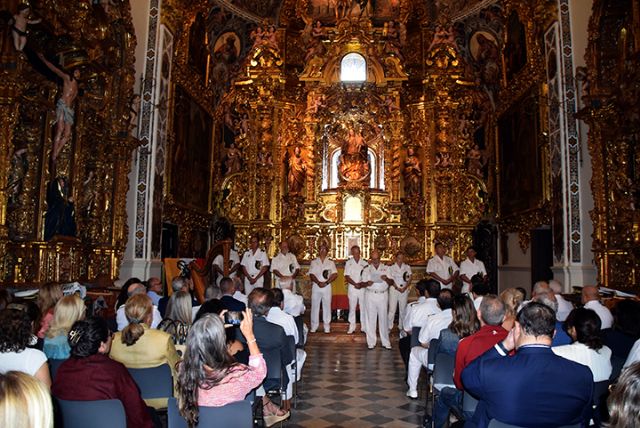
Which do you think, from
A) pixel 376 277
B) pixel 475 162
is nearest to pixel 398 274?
pixel 376 277

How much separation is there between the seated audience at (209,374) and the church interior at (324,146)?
11.0 feet

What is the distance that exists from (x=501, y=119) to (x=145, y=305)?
16.4 m

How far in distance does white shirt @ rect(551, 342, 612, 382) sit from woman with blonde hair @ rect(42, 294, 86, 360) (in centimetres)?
427

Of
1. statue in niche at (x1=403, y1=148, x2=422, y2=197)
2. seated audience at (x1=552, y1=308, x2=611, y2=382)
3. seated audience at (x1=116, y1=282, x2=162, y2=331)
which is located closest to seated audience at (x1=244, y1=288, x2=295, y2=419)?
seated audience at (x1=116, y1=282, x2=162, y2=331)

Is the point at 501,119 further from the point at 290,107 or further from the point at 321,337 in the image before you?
the point at 321,337

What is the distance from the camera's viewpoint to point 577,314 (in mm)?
4758

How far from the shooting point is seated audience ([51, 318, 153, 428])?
3596mm

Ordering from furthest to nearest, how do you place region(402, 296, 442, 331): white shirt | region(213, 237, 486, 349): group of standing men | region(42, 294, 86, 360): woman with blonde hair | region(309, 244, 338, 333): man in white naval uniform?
region(309, 244, 338, 333): man in white naval uniform
region(213, 237, 486, 349): group of standing men
region(402, 296, 442, 331): white shirt
region(42, 294, 86, 360): woman with blonde hair

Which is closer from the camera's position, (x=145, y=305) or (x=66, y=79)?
(x=145, y=305)

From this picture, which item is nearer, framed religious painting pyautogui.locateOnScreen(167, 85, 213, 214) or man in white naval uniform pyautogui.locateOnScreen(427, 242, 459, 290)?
man in white naval uniform pyautogui.locateOnScreen(427, 242, 459, 290)

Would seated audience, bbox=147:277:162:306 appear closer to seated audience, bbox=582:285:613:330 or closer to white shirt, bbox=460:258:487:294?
seated audience, bbox=582:285:613:330

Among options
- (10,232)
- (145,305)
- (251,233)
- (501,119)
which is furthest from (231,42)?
(145,305)

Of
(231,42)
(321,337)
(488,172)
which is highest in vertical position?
(231,42)

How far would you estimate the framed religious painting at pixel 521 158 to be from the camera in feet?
49.9
